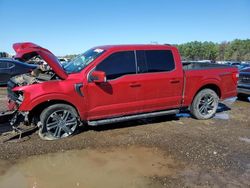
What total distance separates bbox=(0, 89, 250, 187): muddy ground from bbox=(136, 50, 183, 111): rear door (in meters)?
0.63

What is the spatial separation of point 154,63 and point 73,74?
194 centimetres

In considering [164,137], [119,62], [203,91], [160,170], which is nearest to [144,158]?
[160,170]

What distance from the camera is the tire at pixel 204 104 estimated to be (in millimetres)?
8070

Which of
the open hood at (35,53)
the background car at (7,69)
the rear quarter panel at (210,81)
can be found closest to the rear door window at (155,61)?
the rear quarter panel at (210,81)

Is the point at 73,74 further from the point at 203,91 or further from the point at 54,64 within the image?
the point at 203,91

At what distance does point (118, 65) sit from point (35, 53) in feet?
5.79

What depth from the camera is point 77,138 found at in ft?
21.3

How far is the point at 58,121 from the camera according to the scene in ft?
21.0

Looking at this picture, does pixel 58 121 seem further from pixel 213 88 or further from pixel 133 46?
pixel 213 88

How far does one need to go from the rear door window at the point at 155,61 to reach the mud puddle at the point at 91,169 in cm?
207

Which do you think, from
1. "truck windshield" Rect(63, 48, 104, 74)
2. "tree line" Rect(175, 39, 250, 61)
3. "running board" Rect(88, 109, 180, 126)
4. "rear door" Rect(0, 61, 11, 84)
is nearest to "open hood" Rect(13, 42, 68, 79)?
"truck windshield" Rect(63, 48, 104, 74)

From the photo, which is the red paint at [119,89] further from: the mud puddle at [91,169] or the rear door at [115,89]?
the mud puddle at [91,169]

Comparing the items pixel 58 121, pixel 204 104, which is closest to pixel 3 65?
pixel 58 121

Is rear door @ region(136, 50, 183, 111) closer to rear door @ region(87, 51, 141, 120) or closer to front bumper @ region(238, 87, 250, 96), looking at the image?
rear door @ region(87, 51, 141, 120)
